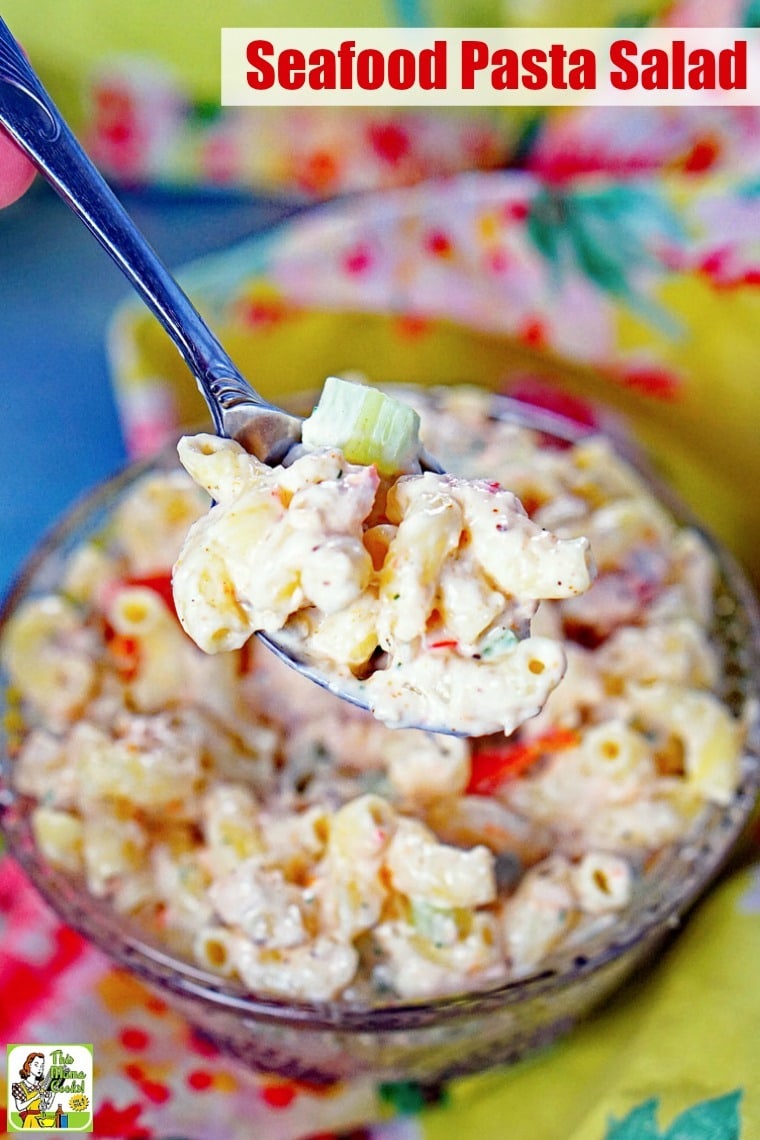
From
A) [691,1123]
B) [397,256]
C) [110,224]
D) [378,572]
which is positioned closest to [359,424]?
[378,572]

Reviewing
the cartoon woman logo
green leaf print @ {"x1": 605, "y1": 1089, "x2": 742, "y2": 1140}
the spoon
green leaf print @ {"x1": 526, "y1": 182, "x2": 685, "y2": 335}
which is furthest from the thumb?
green leaf print @ {"x1": 605, "y1": 1089, "x2": 742, "y2": 1140}

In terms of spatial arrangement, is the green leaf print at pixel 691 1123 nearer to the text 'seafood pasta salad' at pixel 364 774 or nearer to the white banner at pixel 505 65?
the text 'seafood pasta salad' at pixel 364 774

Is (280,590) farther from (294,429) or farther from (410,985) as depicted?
(410,985)

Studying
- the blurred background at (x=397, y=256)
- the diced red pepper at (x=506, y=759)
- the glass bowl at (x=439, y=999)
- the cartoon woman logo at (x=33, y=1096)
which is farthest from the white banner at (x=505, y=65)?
the cartoon woman logo at (x=33, y=1096)

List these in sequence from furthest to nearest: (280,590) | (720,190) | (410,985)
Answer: (720,190) < (410,985) < (280,590)

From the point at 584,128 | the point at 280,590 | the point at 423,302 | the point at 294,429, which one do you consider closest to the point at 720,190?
the point at 584,128

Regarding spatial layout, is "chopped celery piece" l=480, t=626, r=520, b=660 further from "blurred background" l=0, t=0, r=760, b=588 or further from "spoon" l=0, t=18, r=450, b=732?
"blurred background" l=0, t=0, r=760, b=588
